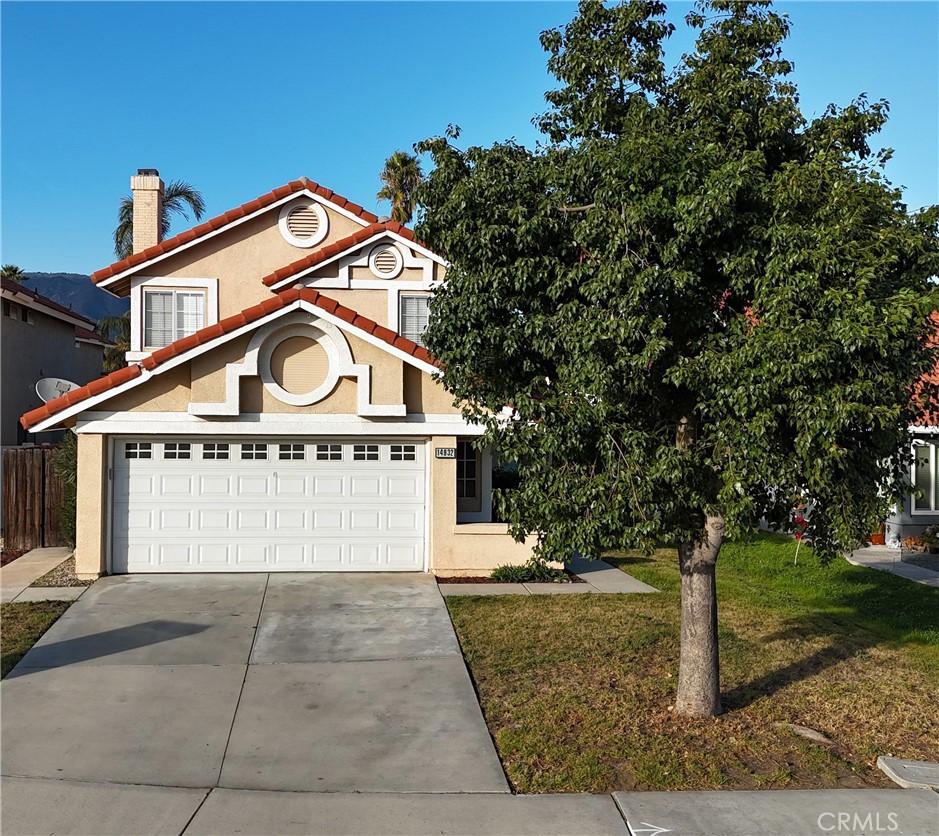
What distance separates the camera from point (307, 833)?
5.25 meters

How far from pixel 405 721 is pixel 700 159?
530 centimetres

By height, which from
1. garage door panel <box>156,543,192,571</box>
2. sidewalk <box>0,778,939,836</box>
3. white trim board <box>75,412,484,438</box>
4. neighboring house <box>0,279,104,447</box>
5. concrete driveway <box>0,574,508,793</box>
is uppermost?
neighboring house <box>0,279,104,447</box>

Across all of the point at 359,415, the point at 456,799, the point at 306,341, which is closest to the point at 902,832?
the point at 456,799

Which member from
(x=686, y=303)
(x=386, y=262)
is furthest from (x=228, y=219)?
(x=686, y=303)

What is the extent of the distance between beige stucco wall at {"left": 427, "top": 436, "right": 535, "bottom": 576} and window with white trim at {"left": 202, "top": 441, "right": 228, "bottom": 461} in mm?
3284

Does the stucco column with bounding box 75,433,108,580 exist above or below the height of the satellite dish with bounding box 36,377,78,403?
below

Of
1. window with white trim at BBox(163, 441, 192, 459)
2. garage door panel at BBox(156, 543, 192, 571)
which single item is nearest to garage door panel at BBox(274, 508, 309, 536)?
garage door panel at BBox(156, 543, 192, 571)

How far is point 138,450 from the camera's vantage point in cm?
1291

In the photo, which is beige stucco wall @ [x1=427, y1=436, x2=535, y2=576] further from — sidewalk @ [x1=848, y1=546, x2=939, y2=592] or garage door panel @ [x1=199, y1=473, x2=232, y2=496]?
sidewalk @ [x1=848, y1=546, x2=939, y2=592]

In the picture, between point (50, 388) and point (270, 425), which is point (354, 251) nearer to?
point (270, 425)

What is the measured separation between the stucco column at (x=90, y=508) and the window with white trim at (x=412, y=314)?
21.9 ft

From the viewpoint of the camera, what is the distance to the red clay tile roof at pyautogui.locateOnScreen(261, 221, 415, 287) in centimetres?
1655
